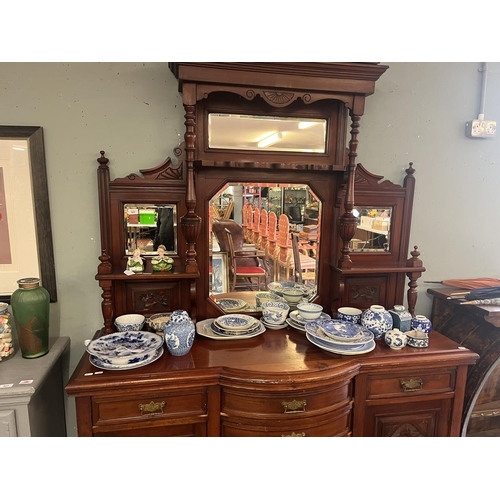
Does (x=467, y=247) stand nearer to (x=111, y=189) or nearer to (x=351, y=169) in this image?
(x=351, y=169)

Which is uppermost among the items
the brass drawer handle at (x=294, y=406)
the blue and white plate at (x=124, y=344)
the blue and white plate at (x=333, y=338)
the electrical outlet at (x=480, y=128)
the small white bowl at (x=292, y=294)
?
the electrical outlet at (x=480, y=128)

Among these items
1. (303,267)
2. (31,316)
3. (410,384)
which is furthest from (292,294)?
(31,316)

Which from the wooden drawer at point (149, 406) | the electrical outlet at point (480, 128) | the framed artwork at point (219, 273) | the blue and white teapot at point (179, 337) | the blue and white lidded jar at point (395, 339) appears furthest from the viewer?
the electrical outlet at point (480, 128)

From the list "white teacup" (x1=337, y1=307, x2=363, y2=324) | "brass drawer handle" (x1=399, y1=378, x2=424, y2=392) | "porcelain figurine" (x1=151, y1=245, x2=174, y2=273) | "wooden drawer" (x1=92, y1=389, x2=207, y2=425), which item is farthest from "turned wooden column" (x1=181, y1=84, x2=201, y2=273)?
"brass drawer handle" (x1=399, y1=378, x2=424, y2=392)

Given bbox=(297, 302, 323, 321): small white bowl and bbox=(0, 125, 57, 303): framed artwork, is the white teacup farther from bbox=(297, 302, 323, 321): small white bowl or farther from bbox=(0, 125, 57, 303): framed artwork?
bbox=(0, 125, 57, 303): framed artwork

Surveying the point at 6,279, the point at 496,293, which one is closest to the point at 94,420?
the point at 6,279

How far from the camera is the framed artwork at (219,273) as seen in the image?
63.5 inches

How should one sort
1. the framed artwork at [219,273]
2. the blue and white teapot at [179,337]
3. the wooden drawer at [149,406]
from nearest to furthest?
the wooden drawer at [149,406], the blue and white teapot at [179,337], the framed artwork at [219,273]

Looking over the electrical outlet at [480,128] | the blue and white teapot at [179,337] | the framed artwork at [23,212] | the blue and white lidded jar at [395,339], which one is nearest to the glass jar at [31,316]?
the framed artwork at [23,212]

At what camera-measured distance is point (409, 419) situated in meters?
1.42

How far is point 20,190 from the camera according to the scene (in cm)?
145

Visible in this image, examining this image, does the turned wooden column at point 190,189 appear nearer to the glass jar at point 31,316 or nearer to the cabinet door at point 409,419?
the glass jar at point 31,316

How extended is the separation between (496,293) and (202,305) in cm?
141

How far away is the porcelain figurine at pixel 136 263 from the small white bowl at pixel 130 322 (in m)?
0.20
